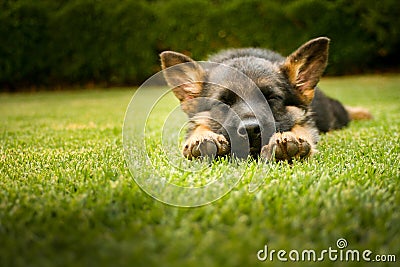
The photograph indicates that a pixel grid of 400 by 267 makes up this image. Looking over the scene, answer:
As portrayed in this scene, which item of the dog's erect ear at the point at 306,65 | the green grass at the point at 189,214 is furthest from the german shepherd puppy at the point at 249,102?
the green grass at the point at 189,214

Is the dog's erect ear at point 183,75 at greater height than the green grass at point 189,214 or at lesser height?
greater

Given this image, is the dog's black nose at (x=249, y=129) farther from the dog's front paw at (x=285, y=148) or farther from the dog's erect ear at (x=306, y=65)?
the dog's erect ear at (x=306, y=65)

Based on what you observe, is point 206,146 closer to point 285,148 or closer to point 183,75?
point 285,148

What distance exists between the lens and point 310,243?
4.81 ft

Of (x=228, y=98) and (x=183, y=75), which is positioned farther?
(x=183, y=75)

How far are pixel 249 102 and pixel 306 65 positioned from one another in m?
0.84

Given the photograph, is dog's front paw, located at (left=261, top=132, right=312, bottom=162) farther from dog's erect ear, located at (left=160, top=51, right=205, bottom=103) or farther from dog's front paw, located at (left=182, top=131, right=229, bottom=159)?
dog's erect ear, located at (left=160, top=51, right=205, bottom=103)

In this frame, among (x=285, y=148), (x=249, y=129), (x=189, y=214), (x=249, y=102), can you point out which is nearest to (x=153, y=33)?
(x=249, y=102)

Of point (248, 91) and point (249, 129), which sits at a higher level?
point (248, 91)

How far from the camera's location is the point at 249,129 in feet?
9.32

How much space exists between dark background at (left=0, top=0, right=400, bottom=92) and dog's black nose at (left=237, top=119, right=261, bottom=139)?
12.6 m

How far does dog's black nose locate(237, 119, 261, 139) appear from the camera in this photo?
2836mm

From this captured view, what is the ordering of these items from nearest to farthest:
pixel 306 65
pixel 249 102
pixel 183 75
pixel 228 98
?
pixel 249 102, pixel 228 98, pixel 183 75, pixel 306 65

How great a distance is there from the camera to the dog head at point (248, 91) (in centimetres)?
294
